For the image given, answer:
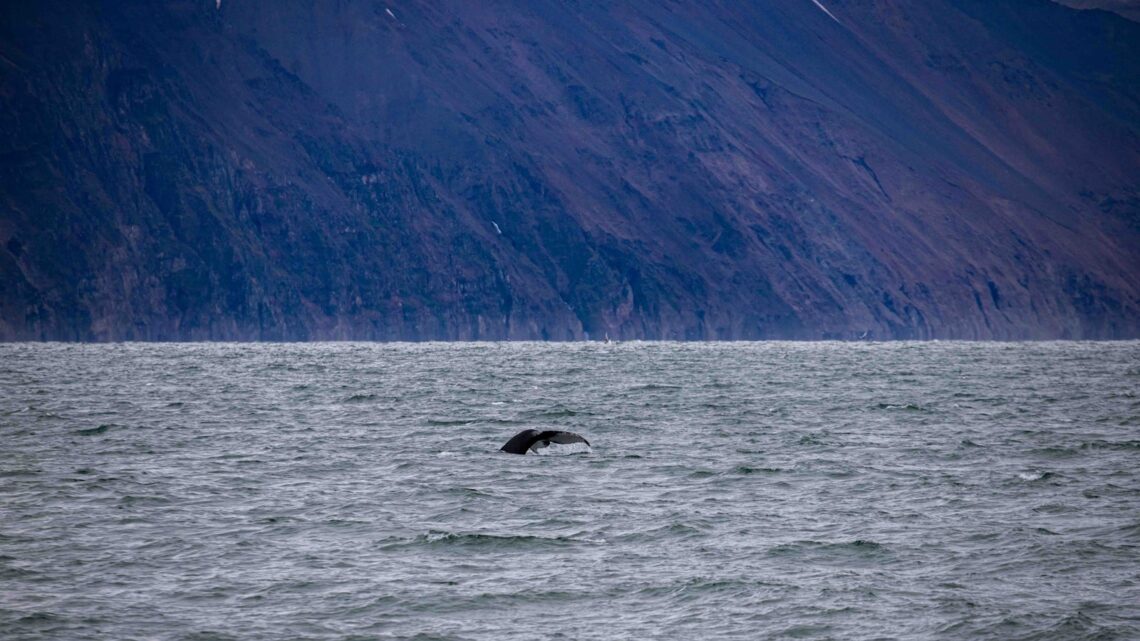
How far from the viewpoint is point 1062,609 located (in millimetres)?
19141

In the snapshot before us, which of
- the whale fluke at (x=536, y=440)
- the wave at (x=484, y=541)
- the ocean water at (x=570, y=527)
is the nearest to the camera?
the ocean water at (x=570, y=527)

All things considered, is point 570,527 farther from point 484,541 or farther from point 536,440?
point 536,440

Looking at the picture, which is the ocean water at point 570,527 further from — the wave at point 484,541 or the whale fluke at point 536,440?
the whale fluke at point 536,440

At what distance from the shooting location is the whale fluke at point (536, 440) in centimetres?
3872

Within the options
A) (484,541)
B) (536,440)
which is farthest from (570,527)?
(536,440)

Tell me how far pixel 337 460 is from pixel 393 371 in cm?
6328

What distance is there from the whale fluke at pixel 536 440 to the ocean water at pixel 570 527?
0.54 m

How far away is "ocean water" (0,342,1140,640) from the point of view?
→ 18.9 m

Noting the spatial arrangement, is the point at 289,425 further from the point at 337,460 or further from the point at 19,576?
the point at 19,576

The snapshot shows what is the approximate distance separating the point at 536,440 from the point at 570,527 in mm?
13195

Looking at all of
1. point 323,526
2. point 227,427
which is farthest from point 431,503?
point 227,427

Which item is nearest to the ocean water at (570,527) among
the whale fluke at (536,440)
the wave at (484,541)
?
the wave at (484,541)

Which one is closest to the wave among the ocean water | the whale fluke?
the ocean water

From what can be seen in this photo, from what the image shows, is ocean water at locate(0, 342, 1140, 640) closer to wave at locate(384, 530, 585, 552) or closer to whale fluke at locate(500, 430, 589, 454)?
wave at locate(384, 530, 585, 552)
